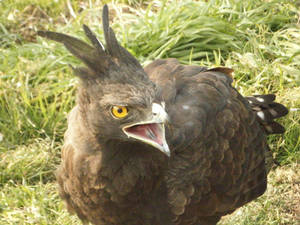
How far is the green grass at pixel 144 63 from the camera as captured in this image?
17.6 ft

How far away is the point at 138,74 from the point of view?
10.7 feet

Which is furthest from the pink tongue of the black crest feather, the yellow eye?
the black crest feather

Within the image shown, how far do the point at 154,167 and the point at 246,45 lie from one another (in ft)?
10.3

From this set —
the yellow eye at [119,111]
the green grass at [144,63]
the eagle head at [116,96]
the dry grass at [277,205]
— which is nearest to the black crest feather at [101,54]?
the eagle head at [116,96]

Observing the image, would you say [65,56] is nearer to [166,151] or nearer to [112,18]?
[112,18]

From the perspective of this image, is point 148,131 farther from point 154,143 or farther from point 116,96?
point 116,96

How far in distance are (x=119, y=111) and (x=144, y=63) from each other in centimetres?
309

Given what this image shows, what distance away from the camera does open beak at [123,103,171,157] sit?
3086 mm

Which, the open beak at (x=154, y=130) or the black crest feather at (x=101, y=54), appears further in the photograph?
the black crest feather at (x=101, y=54)

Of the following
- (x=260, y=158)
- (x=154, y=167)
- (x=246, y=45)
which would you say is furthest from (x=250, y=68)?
(x=154, y=167)

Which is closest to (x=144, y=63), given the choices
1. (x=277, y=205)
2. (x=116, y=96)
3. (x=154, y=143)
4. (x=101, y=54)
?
(x=277, y=205)

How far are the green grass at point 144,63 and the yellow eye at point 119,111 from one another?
2.21 m

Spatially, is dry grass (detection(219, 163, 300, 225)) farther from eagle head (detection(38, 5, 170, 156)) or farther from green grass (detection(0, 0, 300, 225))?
eagle head (detection(38, 5, 170, 156))

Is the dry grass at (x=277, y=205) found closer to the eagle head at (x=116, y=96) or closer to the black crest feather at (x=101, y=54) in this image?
the eagle head at (x=116, y=96)
